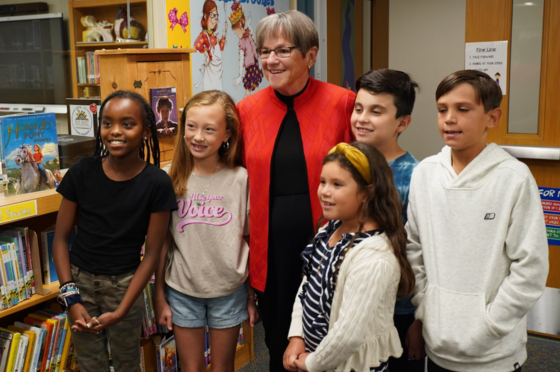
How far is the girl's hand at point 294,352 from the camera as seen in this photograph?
154 centimetres

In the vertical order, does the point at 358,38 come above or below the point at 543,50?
above

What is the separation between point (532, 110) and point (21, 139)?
271 cm

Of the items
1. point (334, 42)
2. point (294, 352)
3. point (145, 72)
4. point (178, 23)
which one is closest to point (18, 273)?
point (145, 72)

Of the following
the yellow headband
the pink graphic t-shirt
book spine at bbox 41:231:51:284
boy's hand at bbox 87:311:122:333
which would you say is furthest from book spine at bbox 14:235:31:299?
the yellow headband

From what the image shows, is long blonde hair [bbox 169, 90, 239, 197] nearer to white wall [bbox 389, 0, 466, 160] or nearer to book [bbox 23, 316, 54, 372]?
book [bbox 23, 316, 54, 372]

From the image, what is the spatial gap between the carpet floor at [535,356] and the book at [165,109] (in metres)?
1.28

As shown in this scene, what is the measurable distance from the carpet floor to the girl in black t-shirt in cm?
125

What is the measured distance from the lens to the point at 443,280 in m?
1.46

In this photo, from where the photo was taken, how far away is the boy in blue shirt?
5.28 ft

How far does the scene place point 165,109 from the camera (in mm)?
2311

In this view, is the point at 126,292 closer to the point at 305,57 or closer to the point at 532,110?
the point at 305,57

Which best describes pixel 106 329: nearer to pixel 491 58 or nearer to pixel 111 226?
pixel 111 226

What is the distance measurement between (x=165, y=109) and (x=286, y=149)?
0.79m

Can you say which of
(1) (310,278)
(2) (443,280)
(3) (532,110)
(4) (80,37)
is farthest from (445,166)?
(4) (80,37)
